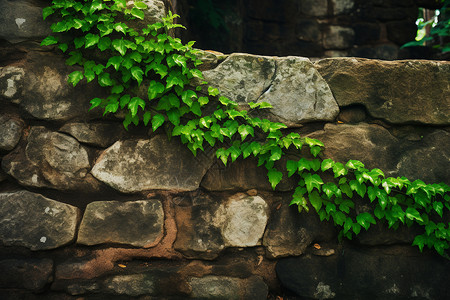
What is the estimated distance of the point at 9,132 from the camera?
140 cm

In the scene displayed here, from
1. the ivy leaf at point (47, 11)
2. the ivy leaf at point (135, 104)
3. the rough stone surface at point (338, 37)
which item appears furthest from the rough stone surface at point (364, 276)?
the rough stone surface at point (338, 37)

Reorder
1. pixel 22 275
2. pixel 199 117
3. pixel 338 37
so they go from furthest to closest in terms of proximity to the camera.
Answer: pixel 338 37
pixel 199 117
pixel 22 275

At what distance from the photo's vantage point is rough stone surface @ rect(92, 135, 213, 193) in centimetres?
142

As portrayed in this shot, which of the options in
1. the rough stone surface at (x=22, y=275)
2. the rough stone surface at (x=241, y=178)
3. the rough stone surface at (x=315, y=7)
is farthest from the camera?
the rough stone surface at (x=315, y=7)

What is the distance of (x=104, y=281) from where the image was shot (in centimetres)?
Answer: 137

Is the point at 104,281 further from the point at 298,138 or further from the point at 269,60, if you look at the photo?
the point at 269,60

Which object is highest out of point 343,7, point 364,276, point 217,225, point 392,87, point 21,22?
point 21,22

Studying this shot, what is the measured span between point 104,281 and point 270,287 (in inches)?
28.8

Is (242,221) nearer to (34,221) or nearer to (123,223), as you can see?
(123,223)

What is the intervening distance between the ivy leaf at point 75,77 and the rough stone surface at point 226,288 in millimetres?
1001

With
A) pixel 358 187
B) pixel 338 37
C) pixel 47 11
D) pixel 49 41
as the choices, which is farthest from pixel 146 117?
pixel 338 37

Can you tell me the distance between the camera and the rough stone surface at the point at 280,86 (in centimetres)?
147

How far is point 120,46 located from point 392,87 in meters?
1.26

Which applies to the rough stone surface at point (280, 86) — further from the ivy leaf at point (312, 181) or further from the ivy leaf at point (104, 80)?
the ivy leaf at point (104, 80)
